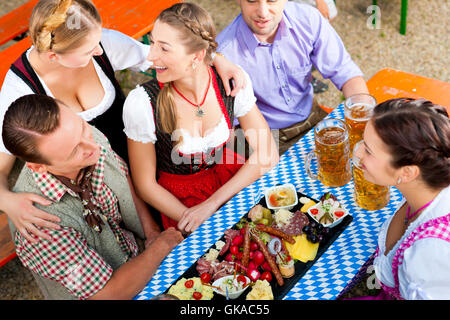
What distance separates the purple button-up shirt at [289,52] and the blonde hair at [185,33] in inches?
20.5

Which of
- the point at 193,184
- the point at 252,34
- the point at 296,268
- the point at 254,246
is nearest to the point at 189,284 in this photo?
the point at 254,246

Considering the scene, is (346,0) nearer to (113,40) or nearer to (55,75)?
(113,40)

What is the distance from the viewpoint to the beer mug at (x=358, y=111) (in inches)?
82.0

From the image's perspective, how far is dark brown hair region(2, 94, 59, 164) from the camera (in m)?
1.68

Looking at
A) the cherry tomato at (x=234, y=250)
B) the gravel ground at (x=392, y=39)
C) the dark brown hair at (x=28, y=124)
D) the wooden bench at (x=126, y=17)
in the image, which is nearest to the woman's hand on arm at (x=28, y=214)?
the dark brown hair at (x=28, y=124)

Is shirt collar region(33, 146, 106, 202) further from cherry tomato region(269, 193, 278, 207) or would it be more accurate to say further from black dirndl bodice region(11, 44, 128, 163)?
cherry tomato region(269, 193, 278, 207)

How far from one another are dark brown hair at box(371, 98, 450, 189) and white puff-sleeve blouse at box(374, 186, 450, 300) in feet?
0.27

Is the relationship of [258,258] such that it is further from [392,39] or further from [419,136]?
[392,39]

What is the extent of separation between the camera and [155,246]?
2006mm

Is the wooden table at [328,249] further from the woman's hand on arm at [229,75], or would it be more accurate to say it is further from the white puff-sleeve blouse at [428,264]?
the woman's hand on arm at [229,75]

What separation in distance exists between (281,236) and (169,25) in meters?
1.07

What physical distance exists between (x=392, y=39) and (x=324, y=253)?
3368 millimetres
